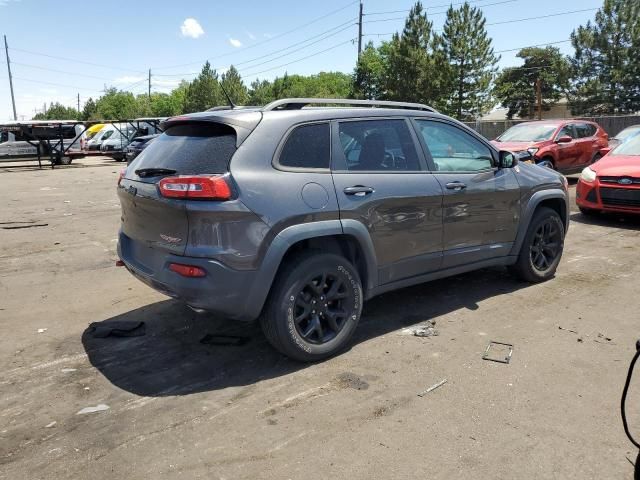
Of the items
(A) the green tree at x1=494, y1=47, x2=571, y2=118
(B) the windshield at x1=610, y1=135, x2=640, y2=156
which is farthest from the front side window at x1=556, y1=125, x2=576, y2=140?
(A) the green tree at x1=494, y1=47, x2=571, y2=118

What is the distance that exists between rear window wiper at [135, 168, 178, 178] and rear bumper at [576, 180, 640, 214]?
7.58 metres

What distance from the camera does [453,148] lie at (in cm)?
495

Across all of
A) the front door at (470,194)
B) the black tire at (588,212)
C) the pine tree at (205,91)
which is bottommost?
the black tire at (588,212)

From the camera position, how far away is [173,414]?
3.25 meters

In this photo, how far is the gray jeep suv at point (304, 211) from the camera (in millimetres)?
3488

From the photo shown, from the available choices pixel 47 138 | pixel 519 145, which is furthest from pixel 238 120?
pixel 47 138

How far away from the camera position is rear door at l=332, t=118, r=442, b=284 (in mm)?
4020

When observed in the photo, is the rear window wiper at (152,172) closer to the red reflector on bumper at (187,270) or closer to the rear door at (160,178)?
the rear door at (160,178)

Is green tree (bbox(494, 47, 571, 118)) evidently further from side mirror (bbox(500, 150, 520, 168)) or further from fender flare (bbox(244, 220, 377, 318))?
fender flare (bbox(244, 220, 377, 318))

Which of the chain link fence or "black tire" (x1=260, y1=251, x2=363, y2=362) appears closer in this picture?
"black tire" (x1=260, y1=251, x2=363, y2=362)

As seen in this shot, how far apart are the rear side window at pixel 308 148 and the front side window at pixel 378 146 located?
0.52 feet

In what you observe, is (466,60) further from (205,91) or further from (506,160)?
(506,160)

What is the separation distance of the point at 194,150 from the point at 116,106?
113 meters

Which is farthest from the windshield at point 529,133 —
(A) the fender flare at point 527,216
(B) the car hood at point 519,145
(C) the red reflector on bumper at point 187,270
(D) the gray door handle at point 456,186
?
(C) the red reflector on bumper at point 187,270
